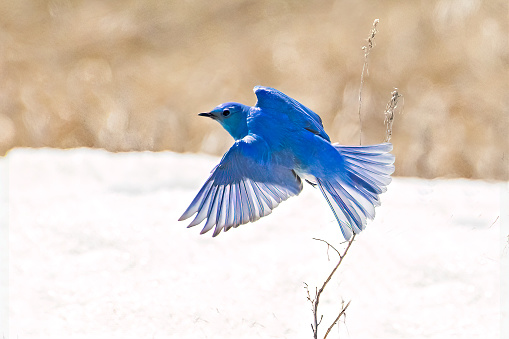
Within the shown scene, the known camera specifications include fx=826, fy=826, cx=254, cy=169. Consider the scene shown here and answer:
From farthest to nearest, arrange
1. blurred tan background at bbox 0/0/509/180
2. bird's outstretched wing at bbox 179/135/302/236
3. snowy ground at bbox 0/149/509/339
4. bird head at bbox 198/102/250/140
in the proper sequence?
blurred tan background at bbox 0/0/509/180
snowy ground at bbox 0/149/509/339
bird head at bbox 198/102/250/140
bird's outstretched wing at bbox 179/135/302/236

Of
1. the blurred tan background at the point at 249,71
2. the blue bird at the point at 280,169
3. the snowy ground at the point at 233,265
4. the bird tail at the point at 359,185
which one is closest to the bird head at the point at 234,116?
the blue bird at the point at 280,169

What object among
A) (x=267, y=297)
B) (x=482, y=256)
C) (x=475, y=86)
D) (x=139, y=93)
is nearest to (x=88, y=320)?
(x=267, y=297)

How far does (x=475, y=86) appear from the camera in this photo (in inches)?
250

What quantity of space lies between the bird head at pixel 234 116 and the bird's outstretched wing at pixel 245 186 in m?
0.16

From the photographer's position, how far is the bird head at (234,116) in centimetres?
303

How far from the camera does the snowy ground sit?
143 inches

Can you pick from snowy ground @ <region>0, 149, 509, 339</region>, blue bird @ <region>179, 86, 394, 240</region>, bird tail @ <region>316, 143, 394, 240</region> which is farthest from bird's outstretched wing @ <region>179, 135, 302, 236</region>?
snowy ground @ <region>0, 149, 509, 339</region>

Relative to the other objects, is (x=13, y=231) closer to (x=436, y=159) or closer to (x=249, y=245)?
(x=249, y=245)

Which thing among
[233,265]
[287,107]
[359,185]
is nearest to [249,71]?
[233,265]

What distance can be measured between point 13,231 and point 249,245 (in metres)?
1.26

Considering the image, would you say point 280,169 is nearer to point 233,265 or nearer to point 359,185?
point 359,185

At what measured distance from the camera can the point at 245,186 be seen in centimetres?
286

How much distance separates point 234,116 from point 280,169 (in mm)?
293

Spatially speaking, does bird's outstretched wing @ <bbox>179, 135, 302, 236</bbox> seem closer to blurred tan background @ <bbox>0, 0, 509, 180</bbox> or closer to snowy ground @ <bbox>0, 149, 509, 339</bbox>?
snowy ground @ <bbox>0, 149, 509, 339</bbox>
